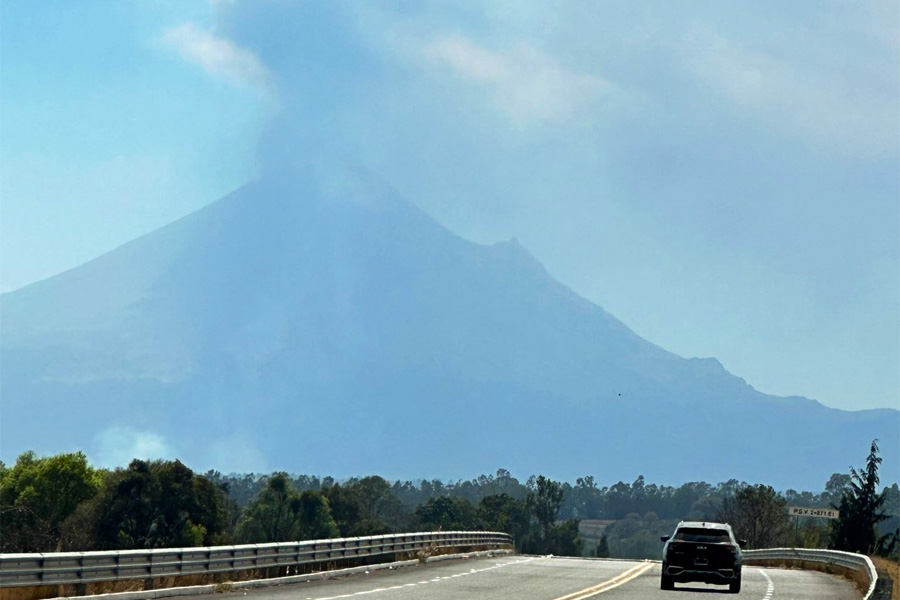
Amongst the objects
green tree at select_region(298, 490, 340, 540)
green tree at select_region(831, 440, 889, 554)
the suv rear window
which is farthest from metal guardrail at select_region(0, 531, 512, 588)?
green tree at select_region(298, 490, 340, 540)

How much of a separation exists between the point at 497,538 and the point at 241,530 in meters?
105

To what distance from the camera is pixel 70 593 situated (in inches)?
943

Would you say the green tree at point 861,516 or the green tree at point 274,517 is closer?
the green tree at point 861,516

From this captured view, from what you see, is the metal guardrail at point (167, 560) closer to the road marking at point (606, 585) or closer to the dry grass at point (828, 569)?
the road marking at point (606, 585)

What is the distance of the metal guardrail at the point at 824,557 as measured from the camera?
39.4 meters

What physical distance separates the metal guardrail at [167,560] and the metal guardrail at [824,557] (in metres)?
14.2

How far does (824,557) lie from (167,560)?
32.8 m

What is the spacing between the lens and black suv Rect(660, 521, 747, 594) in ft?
106

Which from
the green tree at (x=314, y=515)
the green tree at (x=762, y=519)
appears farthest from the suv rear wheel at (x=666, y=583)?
the green tree at (x=314, y=515)

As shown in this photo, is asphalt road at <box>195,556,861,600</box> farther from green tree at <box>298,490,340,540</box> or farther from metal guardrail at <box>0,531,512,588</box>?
green tree at <box>298,490,340,540</box>

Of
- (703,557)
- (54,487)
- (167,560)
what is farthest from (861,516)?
(54,487)

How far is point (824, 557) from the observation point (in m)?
52.6

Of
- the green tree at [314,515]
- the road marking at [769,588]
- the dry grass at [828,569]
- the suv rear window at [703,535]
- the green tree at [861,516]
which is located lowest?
the road marking at [769,588]

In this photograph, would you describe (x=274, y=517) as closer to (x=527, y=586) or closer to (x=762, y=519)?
(x=762, y=519)
